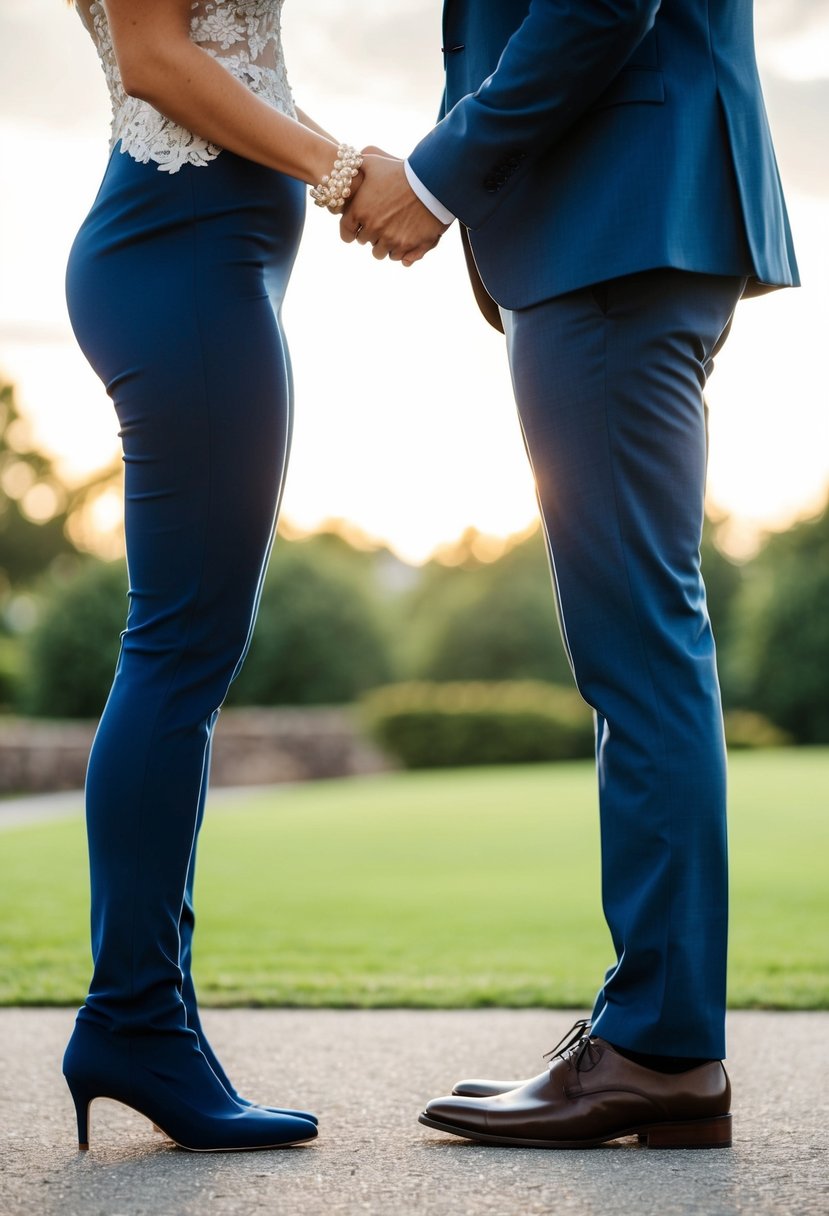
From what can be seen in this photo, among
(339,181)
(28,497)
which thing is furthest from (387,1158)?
(28,497)

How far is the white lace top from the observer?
5.73 ft

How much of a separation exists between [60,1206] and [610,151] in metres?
1.55

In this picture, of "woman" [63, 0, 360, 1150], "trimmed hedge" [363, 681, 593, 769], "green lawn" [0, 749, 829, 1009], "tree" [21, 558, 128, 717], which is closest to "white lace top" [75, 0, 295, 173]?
"woman" [63, 0, 360, 1150]

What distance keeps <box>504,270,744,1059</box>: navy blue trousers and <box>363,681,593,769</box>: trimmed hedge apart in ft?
79.8

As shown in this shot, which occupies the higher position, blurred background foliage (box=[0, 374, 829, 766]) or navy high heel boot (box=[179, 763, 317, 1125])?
blurred background foliage (box=[0, 374, 829, 766])

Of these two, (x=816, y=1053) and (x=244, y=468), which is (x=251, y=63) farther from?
(x=816, y=1053)

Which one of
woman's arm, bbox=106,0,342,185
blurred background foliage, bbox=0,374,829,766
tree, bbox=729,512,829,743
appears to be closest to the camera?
woman's arm, bbox=106,0,342,185

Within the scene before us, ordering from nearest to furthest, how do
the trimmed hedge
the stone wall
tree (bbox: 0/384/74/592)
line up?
the stone wall
the trimmed hedge
tree (bbox: 0/384/74/592)

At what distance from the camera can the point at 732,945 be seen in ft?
13.9

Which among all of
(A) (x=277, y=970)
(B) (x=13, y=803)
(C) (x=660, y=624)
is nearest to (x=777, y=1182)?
(C) (x=660, y=624)

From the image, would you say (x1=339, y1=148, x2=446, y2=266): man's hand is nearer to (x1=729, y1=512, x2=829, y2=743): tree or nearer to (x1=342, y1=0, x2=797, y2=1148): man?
(x1=342, y1=0, x2=797, y2=1148): man

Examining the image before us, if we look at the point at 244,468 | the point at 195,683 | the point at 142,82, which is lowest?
the point at 195,683

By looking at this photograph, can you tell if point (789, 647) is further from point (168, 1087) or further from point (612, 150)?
point (168, 1087)

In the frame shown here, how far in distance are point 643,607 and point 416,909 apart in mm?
4040
